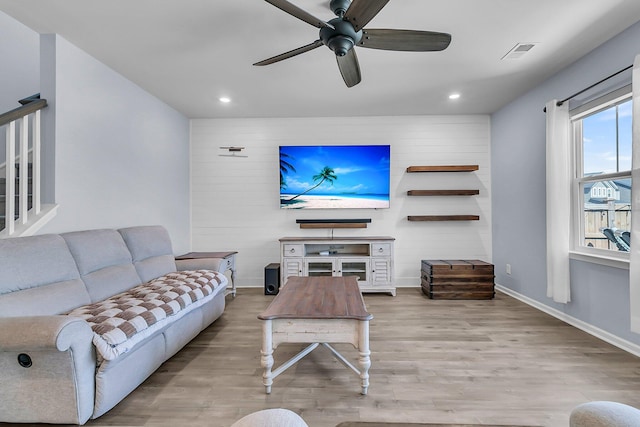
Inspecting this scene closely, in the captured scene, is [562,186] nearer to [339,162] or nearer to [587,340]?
[587,340]

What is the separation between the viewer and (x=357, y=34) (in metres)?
1.83

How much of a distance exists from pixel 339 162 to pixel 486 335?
2.78 meters

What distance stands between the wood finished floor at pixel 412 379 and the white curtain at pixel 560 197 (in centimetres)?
45

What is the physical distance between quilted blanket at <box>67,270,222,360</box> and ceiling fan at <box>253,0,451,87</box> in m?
1.94

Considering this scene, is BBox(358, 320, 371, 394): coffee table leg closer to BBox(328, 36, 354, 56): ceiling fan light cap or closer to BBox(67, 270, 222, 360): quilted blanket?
BBox(67, 270, 222, 360): quilted blanket

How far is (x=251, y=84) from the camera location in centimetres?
329

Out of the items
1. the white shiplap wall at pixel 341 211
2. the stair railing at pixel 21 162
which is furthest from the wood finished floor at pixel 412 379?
the white shiplap wall at pixel 341 211

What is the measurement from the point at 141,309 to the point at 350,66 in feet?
7.23

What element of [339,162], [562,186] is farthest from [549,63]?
[339,162]

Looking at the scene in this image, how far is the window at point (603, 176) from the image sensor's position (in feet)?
8.07

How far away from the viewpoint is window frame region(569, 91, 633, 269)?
2494 mm

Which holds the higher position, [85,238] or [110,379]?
[85,238]

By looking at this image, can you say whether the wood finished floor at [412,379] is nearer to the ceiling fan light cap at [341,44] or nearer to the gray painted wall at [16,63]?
the ceiling fan light cap at [341,44]

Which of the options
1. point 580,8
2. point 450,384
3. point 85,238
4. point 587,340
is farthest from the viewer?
point 587,340
